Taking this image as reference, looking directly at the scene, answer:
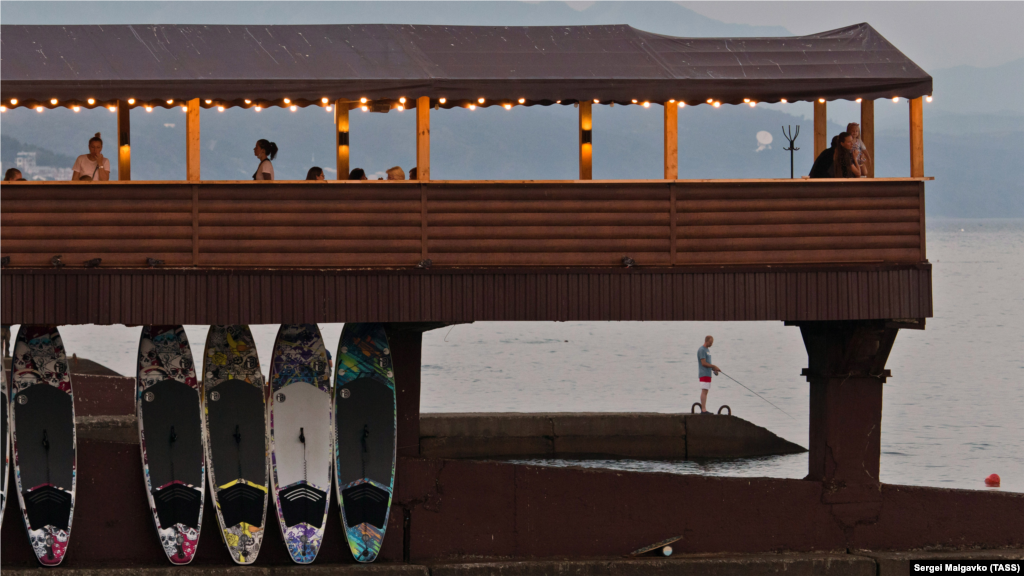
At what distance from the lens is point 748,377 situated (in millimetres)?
63969

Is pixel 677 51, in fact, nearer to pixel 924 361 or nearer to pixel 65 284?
pixel 65 284

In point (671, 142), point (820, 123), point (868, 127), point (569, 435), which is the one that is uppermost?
point (820, 123)

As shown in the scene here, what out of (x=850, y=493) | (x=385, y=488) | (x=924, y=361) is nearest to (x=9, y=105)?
(x=385, y=488)

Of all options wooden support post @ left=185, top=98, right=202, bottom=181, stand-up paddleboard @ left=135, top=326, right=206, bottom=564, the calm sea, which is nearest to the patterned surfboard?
stand-up paddleboard @ left=135, top=326, right=206, bottom=564

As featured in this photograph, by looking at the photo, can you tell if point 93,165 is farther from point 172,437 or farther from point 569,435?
point 569,435

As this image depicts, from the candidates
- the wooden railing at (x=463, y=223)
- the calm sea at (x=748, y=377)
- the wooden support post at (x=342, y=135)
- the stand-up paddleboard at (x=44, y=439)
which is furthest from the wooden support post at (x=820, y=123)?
the calm sea at (x=748, y=377)

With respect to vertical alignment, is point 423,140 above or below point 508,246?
above

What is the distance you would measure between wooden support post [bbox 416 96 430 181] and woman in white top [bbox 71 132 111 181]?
3495 mm

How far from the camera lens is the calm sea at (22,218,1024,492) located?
38.1 metres

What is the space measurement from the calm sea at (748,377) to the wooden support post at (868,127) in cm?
1086

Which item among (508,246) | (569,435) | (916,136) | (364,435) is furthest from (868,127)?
(569,435)

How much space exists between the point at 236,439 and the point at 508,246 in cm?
413

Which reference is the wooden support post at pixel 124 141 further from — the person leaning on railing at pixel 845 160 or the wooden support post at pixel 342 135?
the person leaning on railing at pixel 845 160

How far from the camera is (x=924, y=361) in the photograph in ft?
232
